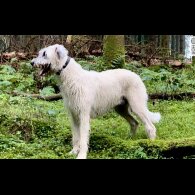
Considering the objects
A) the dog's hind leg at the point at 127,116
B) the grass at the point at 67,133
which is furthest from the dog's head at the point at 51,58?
the dog's hind leg at the point at 127,116

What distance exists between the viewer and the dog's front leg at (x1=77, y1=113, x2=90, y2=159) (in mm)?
6488

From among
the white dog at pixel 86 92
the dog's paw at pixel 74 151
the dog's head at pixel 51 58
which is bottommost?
the dog's paw at pixel 74 151

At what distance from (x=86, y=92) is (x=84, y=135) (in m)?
0.55

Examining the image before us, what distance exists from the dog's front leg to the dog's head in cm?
71

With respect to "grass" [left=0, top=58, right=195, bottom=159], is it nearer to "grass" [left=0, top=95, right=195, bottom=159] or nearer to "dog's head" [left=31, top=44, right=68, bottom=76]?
"grass" [left=0, top=95, right=195, bottom=159]

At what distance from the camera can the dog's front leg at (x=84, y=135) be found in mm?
6488

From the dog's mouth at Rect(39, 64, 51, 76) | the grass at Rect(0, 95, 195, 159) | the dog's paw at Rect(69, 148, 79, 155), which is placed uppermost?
the dog's mouth at Rect(39, 64, 51, 76)

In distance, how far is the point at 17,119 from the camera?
297 inches

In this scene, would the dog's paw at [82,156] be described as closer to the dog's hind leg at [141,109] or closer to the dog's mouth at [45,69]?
the dog's mouth at [45,69]

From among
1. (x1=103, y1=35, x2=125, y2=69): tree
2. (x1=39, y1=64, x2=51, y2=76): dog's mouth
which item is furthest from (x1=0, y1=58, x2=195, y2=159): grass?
(x1=103, y1=35, x2=125, y2=69): tree

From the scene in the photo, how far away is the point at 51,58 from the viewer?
6547 mm

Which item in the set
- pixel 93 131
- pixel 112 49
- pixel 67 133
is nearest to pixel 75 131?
pixel 67 133
